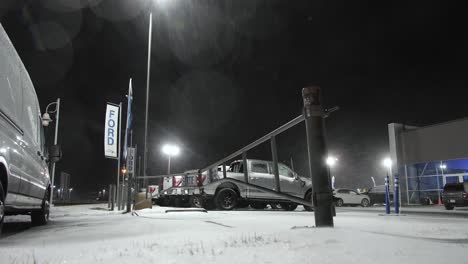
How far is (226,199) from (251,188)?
110 centimetres

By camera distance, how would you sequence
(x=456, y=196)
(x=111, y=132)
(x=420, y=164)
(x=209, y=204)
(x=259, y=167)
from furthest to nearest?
(x=420, y=164)
(x=111, y=132)
(x=456, y=196)
(x=259, y=167)
(x=209, y=204)

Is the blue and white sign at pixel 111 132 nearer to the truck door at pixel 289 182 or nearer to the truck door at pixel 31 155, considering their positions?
the truck door at pixel 289 182

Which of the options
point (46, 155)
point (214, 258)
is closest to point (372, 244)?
point (214, 258)

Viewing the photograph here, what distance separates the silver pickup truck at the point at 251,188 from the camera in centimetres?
1312

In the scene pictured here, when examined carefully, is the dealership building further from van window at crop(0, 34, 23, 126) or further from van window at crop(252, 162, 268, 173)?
van window at crop(0, 34, 23, 126)

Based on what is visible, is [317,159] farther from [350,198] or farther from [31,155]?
[350,198]

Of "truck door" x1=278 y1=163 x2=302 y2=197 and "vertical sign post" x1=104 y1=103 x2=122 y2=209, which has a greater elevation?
"vertical sign post" x1=104 y1=103 x2=122 y2=209

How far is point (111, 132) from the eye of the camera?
1783 cm

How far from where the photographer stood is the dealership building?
23.9 meters

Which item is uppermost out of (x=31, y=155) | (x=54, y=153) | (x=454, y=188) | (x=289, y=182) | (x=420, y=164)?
(x=420, y=164)

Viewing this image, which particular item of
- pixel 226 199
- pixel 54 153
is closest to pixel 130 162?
pixel 226 199

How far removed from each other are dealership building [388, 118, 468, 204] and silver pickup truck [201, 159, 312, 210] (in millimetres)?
12801

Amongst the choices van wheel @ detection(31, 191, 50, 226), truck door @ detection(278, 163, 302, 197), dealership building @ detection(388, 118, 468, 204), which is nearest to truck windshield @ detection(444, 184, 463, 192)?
dealership building @ detection(388, 118, 468, 204)

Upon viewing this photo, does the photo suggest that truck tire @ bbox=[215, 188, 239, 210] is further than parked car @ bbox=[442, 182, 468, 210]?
No
